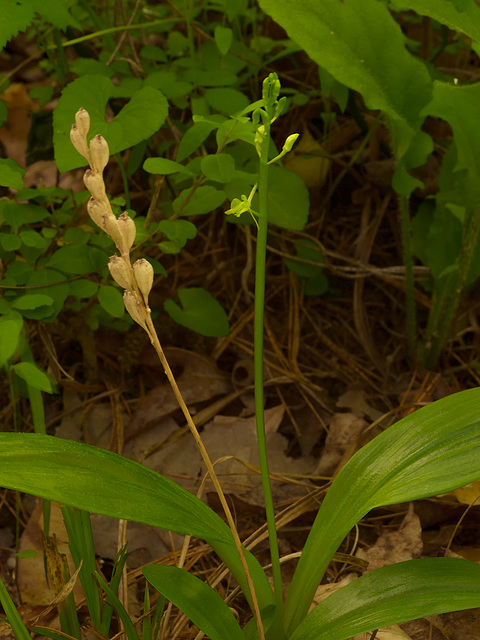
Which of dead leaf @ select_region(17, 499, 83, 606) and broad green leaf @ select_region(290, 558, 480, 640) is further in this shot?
dead leaf @ select_region(17, 499, 83, 606)

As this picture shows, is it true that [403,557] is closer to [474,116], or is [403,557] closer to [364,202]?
[474,116]

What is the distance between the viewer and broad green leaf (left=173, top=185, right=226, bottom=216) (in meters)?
1.44

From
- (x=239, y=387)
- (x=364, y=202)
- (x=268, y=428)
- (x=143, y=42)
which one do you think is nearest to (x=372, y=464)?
(x=268, y=428)

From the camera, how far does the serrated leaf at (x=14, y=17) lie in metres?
1.19

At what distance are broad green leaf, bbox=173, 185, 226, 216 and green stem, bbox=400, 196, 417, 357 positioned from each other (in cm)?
54

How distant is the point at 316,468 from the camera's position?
1.59m

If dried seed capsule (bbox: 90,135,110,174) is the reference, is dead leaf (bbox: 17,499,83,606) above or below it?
below

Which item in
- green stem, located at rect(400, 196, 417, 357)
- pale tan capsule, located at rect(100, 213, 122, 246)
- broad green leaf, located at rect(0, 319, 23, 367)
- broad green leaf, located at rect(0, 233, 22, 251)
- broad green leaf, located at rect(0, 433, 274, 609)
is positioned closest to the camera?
pale tan capsule, located at rect(100, 213, 122, 246)

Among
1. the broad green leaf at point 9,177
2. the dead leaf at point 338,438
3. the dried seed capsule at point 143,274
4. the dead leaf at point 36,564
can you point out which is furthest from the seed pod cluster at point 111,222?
the dead leaf at point 338,438

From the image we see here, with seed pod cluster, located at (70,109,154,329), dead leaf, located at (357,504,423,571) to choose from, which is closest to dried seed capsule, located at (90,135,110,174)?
seed pod cluster, located at (70,109,154,329)

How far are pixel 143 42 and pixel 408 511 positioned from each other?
70.5 inches

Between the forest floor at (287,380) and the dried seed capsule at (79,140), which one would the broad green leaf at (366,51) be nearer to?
the forest floor at (287,380)

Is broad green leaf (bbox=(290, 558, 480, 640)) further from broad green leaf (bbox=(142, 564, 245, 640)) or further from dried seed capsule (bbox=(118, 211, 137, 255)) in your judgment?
dried seed capsule (bbox=(118, 211, 137, 255))

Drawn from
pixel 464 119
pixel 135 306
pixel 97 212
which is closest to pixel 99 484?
pixel 135 306
